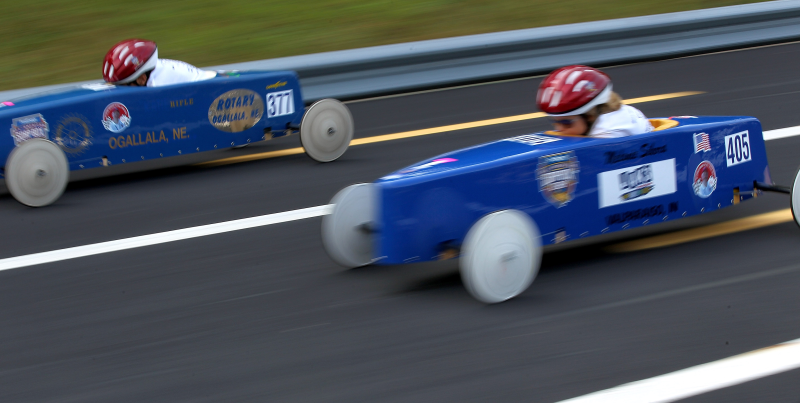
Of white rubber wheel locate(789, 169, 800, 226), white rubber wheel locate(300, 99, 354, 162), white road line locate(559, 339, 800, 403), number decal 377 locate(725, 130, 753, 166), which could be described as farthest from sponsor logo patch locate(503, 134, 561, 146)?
white rubber wheel locate(300, 99, 354, 162)

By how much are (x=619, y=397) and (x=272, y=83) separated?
16.2ft

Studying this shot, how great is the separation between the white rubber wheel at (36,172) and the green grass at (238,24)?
14.2 feet

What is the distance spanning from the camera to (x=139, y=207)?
6.30 metres

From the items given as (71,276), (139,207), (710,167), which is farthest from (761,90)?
(71,276)

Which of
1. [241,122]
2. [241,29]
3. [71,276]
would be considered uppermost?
[241,29]

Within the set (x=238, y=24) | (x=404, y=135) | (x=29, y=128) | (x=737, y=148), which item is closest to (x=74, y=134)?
(x=29, y=128)

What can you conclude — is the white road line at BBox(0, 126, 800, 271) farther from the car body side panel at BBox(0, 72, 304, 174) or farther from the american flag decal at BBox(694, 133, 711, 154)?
the american flag decal at BBox(694, 133, 711, 154)

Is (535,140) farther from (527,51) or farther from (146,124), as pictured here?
(527,51)

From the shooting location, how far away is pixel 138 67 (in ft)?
22.3

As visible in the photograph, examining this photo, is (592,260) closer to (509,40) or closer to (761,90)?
(761,90)

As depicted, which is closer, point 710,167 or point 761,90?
point 710,167

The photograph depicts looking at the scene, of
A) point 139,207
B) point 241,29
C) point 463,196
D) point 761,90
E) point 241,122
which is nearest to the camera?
point 463,196

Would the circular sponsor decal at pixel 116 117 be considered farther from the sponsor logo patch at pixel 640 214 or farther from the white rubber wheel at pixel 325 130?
the sponsor logo patch at pixel 640 214

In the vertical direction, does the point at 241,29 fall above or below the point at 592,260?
above
